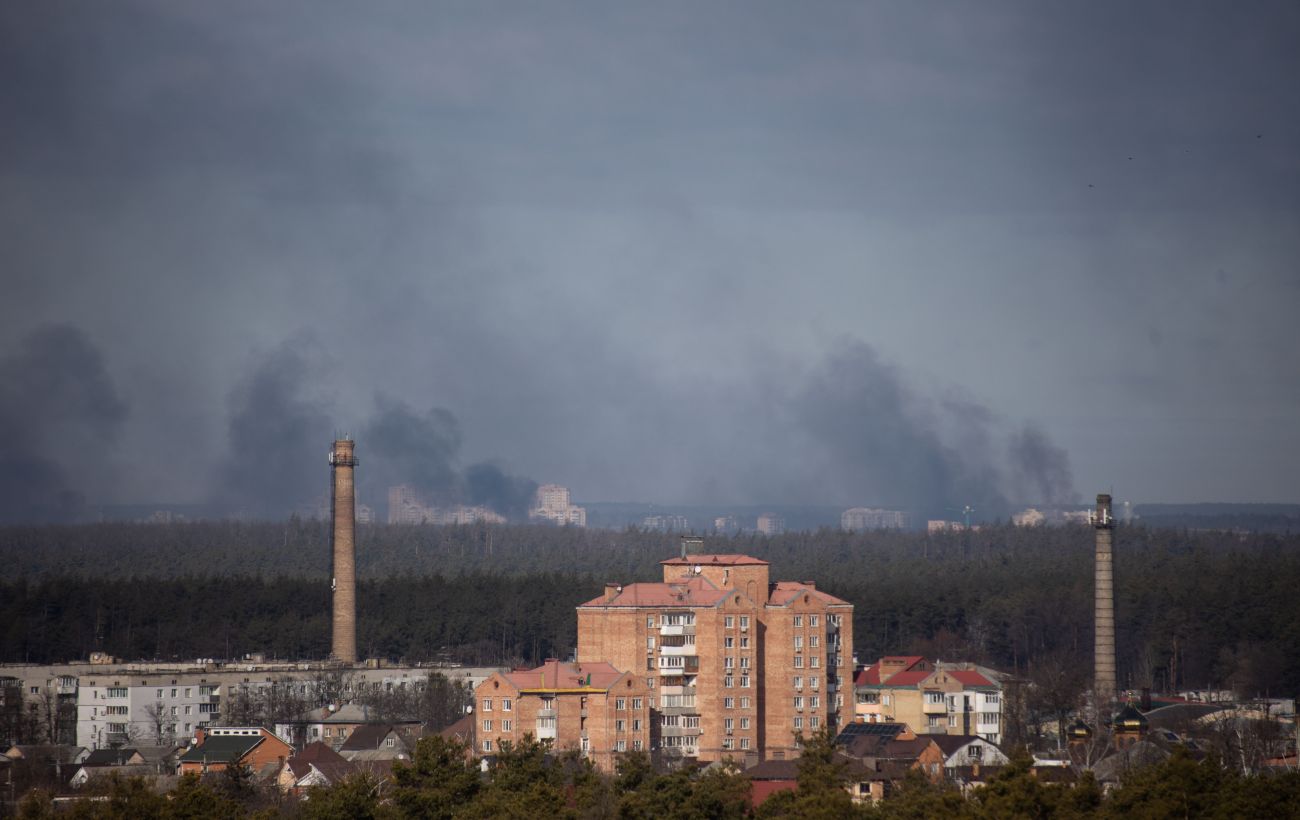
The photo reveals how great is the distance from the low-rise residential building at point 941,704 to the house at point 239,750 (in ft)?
73.8

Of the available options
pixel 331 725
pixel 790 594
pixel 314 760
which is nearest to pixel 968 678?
pixel 790 594

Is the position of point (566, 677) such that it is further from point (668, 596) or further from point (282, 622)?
point (282, 622)

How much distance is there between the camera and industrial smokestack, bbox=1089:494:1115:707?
86375 millimetres

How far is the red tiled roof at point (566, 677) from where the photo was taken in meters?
67.1

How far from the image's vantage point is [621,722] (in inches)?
2643

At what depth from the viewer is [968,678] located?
255 ft

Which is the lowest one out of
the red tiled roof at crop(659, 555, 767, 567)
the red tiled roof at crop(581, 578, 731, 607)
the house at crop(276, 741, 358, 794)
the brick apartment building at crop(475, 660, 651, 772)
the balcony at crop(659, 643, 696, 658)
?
the house at crop(276, 741, 358, 794)

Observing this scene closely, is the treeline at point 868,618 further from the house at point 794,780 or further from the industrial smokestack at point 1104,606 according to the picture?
the house at point 794,780

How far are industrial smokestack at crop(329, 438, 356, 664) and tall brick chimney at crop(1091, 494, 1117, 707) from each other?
118 ft

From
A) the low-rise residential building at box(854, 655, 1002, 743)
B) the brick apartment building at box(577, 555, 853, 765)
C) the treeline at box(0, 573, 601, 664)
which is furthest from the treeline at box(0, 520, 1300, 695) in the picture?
the brick apartment building at box(577, 555, 853, 765)

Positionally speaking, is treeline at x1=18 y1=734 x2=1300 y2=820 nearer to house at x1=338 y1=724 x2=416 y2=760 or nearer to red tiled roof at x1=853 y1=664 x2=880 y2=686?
house at x1=338 y1=724 x2=416 y2=760

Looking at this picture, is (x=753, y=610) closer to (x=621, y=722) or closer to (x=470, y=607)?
(x=621, y=722)

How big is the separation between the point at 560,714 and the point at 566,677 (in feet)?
5.58

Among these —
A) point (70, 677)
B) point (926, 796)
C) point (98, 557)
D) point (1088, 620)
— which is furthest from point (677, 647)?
point (98, 557)
